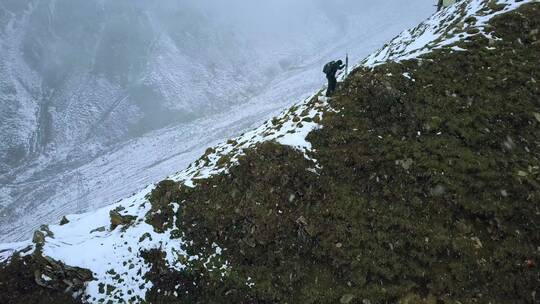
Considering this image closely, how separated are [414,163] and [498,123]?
336cm

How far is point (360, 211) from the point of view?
40.8 feet

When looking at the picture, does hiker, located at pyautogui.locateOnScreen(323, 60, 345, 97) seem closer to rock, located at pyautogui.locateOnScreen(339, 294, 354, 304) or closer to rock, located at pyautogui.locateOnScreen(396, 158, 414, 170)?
rock, located at pyautogui.locateOnScreen(396, 158, 414, 170)

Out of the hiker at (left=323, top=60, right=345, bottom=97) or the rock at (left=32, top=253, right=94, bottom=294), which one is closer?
the rock at (left=32, top=253, right=94, bottom=294)

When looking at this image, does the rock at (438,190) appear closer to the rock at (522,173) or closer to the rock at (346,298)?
the rock at (522,173)

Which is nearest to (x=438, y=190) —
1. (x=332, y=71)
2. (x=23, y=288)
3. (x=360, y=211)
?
(x=360, y=211)

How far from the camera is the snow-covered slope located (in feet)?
137

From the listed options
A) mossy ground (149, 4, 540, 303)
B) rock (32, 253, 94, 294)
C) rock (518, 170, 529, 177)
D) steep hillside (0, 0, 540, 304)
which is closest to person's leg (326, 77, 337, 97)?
steep hillside (0, 0, 540, 304)

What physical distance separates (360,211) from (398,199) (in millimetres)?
1276

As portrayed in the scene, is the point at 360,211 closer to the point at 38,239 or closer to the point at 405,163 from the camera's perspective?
the point at 405,163

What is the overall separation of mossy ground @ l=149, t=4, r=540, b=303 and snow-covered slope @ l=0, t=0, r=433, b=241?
2693 centimetres

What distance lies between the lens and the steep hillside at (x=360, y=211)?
1087 centimetres

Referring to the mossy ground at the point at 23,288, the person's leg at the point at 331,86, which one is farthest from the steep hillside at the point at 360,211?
the person's leg at the point at 331,86

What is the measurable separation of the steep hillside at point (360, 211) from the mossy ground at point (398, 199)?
41 millimetres

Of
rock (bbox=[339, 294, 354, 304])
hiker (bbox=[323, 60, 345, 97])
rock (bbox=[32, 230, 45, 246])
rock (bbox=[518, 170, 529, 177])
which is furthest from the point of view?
hiker (bbox=[323, 60, 345, 97])
